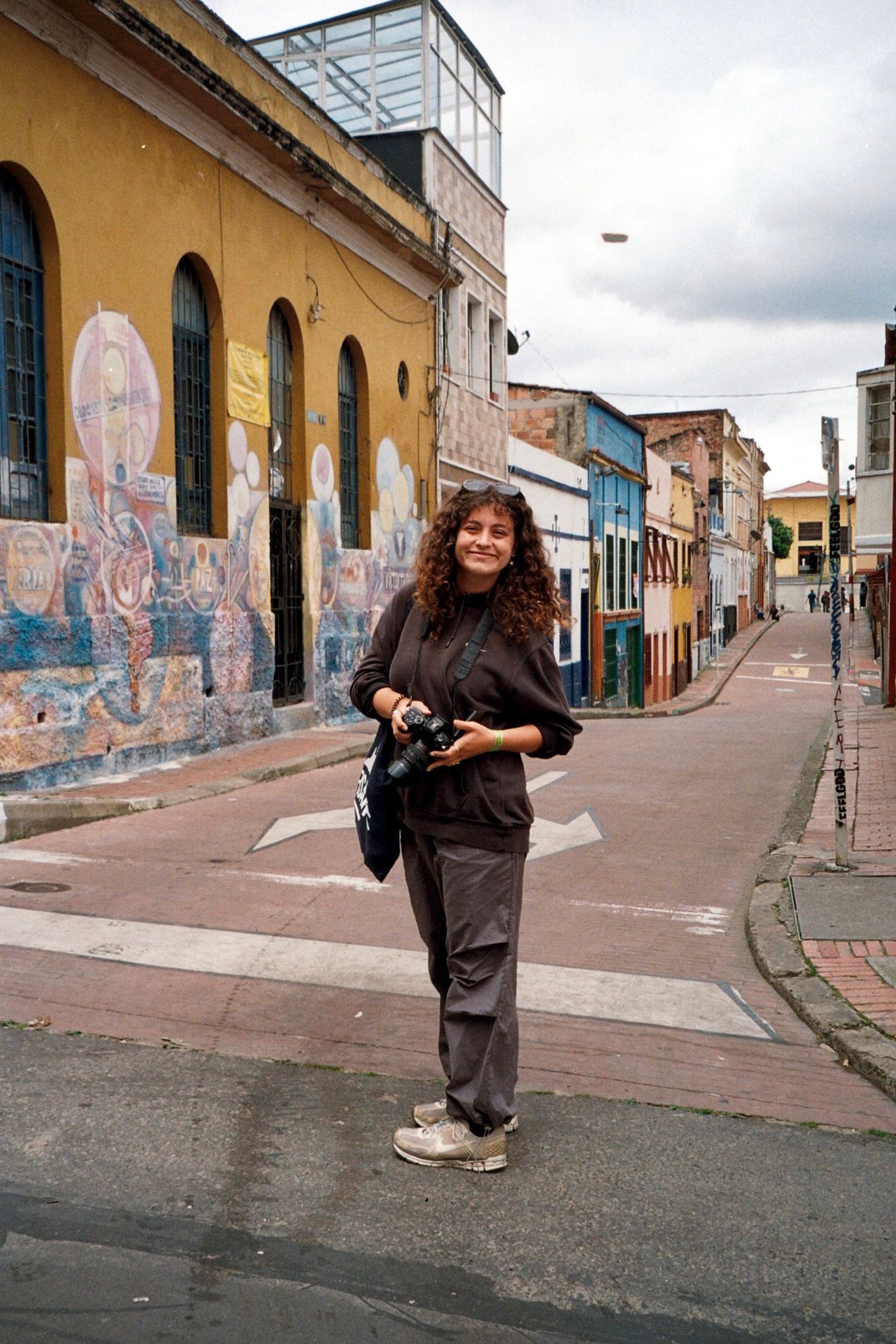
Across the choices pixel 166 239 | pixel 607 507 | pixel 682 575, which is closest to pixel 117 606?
pixel 166 239

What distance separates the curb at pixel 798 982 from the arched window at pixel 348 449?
407 inches

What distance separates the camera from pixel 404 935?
6.09 metres

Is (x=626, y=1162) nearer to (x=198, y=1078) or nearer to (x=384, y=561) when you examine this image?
(x=198, y=1078)

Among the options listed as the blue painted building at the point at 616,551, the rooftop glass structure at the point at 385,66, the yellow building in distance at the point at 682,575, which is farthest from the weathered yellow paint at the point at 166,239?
the yellow building in distance at the point at 682,575

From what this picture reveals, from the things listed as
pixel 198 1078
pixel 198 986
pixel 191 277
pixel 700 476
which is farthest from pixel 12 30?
pixel 700 476

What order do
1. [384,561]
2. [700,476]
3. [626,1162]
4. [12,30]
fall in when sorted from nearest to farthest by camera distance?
[626,1162] < [12,30] < [384,561] < [700,476]

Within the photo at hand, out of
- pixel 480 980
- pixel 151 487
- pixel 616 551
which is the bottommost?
pixel 480 980

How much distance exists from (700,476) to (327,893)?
50.2 m

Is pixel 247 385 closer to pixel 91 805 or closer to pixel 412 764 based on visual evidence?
pixel 91 805

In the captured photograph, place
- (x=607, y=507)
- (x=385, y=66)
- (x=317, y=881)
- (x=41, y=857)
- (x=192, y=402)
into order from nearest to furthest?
(x=317, y=881), (x=41, y=857), (x=192, y=402), (x=385, y=66), (x=607, y=507)

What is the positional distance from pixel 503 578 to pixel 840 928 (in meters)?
3.44

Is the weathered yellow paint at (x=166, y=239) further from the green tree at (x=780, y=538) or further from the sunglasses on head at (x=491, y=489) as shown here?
the green tree at (x=780, y=538)

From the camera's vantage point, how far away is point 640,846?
889 cm

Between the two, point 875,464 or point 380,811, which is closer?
point 380,811
